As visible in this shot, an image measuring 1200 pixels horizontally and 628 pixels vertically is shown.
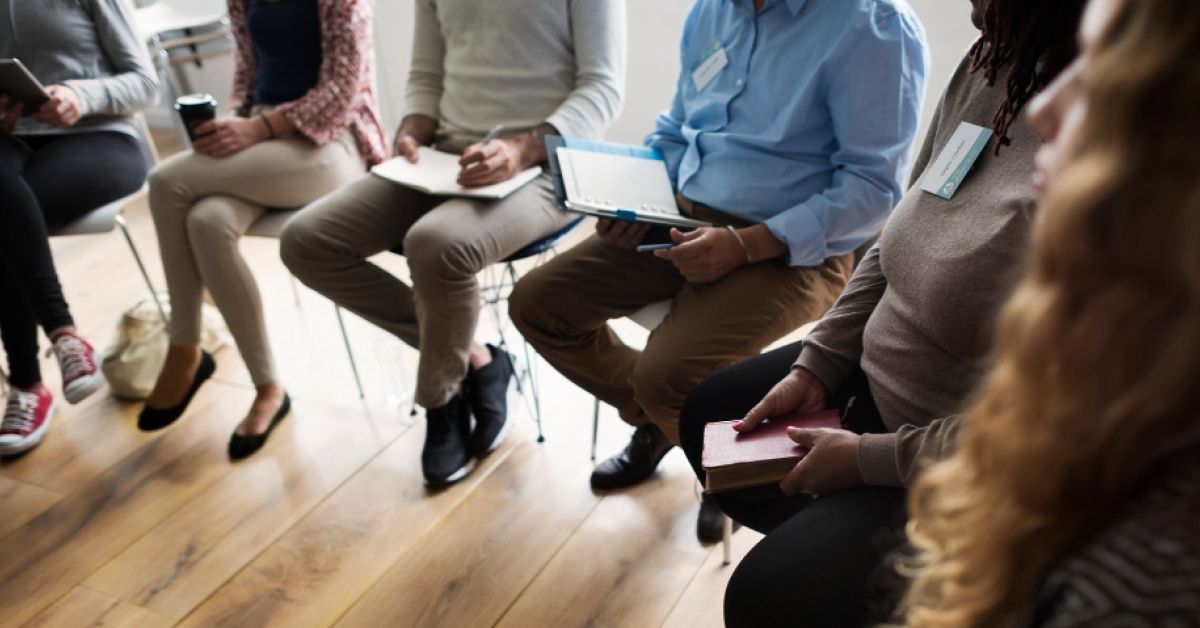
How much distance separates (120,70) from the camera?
2.18m

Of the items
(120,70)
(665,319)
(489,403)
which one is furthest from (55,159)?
(665,319)

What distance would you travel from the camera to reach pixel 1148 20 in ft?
1.45

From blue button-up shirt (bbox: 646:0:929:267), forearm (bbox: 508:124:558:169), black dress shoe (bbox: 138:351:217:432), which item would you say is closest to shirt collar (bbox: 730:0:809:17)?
blue button-up shirt (bbox: 646:0:929:267)

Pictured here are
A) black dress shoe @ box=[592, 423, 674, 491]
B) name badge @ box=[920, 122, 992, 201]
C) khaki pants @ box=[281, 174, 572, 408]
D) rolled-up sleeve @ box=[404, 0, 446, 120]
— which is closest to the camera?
name badge @ box=[920, 122, 992, 201]

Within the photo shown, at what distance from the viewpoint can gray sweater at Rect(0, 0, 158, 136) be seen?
6.88ft

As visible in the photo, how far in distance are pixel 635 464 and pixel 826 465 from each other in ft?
2.84

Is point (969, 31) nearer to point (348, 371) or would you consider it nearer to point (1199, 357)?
point (348, 371)

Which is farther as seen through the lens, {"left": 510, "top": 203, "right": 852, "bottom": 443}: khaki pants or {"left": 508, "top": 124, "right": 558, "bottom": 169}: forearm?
{"left": 508, "top": 124, "right": 558, "bottom": 169}: forearm

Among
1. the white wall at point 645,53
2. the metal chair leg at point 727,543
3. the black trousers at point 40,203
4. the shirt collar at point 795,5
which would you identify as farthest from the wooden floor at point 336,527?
the white wall at point 645,53

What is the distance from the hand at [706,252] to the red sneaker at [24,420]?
1694mm

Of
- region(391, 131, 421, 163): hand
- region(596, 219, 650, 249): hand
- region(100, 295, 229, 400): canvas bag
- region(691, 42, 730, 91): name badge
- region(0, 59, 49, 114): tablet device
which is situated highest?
region(691, 42, 730, 91): name badge

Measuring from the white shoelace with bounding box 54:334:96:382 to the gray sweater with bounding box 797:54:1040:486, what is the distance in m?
1.89

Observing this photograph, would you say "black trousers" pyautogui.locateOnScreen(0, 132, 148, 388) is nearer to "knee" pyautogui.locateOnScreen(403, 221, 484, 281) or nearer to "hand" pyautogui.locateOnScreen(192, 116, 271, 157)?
"hand" pyautogui.locateOnScreen(192, 116, 271, 157)

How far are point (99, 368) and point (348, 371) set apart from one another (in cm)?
62
